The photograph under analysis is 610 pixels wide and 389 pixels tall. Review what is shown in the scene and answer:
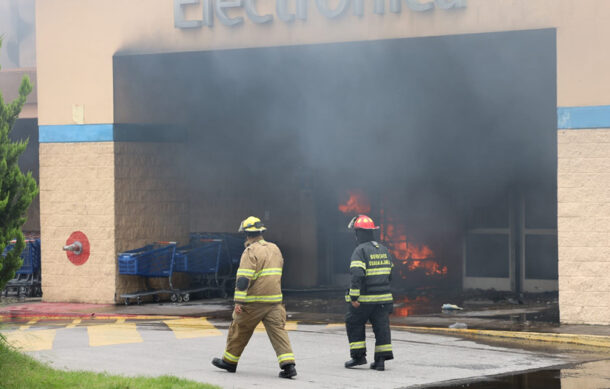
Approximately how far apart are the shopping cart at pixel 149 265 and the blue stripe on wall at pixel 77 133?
2.23m

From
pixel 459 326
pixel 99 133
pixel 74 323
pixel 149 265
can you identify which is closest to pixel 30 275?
pixel 149 265

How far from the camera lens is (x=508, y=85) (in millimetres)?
19938

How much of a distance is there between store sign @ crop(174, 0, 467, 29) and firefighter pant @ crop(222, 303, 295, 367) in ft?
22.9

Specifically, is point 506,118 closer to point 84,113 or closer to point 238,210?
point 238,210

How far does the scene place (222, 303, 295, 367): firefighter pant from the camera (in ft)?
35.2

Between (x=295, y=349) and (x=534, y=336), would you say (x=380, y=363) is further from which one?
(x=534, y=336)

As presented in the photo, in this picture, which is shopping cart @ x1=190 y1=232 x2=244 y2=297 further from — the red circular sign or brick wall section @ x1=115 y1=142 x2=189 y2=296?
the red circular sign

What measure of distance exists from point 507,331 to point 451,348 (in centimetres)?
A: 183

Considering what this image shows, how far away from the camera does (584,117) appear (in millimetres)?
15148

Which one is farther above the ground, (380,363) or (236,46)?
(236,46)

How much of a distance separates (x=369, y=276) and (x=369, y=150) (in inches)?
433

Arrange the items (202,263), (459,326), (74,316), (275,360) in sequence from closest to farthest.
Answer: (275,360), (459,326), (74,316), (202,263)

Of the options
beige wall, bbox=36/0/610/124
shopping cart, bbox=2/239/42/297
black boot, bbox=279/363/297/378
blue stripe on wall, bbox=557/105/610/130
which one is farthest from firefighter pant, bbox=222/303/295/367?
shopping cart, bbox=2/239/42/297

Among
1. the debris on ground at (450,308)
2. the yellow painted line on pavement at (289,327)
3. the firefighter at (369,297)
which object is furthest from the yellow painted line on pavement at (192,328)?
the debris on ground at (450,308)
